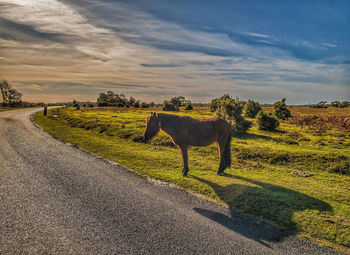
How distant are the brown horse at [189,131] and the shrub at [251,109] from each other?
126 feet

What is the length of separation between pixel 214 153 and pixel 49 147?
546 inches

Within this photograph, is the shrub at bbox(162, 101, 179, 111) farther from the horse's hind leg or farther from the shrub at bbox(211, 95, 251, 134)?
the horse's hind leg

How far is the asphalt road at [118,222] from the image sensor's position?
511 cm

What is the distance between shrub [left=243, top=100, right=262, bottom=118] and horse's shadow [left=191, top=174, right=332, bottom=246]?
39.3m

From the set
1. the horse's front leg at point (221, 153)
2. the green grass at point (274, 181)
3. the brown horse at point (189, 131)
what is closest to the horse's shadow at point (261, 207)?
the green grass at point (274, 181)

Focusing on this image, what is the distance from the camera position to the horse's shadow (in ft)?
19.1

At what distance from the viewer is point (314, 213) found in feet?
21.8

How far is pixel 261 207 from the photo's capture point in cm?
703

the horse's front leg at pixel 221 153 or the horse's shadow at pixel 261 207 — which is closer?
the horse's shadow at pixel 261 207

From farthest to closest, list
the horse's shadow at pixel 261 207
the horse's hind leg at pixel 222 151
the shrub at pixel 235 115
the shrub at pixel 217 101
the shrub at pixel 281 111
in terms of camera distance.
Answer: the shrub at pixel 281 111 → the shrub at pixel 217 101 → the shrub at pixel 235 115 → the horse's hind leg at pixel 222 151 → the horse's shadow at pixel 261 207

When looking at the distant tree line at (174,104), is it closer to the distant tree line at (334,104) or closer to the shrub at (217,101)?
the shrub at (217,101)

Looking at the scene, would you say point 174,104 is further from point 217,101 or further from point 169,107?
point 217,101

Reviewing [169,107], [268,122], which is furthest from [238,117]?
[169,107]

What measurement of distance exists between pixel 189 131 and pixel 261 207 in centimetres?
465
